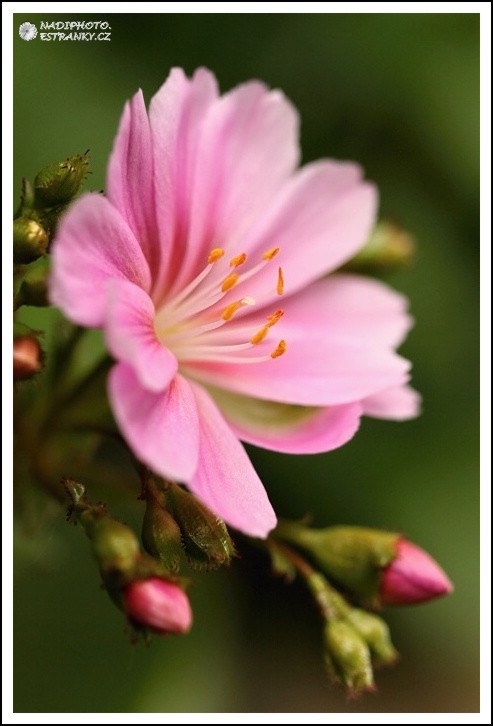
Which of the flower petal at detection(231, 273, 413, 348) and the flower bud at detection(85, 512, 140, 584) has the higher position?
the flower petal at detection(231, 273, 413, 348)

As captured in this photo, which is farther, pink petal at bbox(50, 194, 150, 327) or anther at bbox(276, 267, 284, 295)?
anther at bbox(276, 267, 284, 295)

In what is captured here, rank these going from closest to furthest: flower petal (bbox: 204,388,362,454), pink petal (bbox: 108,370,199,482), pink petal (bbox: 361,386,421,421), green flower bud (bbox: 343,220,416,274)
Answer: pink petal (bbox: 108,370,199,482)
flower petal (bbox: 204,388,362,454)
pink petal (bbox: 361,386,421,421)
green flower bud (bbox: 343,220,416,274)

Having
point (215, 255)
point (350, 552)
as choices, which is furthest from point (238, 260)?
point (350, 552)

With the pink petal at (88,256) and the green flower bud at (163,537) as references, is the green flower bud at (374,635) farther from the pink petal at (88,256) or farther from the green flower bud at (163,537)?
the pink petal at (88,256)

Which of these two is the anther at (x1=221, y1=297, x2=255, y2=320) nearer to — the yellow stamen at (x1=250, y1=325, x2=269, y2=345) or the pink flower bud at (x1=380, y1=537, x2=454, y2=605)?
the yellow stamen at (x1=250, y1=325, x2=269, y2=345)

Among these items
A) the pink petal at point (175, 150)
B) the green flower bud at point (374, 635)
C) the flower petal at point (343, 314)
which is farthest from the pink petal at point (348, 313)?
the green flower bud at point (374, 635)

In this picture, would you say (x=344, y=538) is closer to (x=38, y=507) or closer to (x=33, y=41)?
(x=38, y=507)

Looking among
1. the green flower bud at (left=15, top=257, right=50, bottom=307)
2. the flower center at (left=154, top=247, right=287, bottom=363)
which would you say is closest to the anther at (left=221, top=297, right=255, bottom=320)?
the flower center at (left=154, top=247, right=287, bottom=363)
